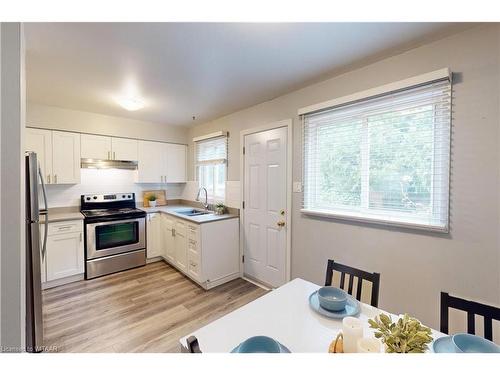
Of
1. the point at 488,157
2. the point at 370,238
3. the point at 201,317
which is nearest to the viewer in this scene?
the point at 488,157

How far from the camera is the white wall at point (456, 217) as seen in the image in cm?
136

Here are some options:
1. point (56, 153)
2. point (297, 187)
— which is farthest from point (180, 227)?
point (56, 153)

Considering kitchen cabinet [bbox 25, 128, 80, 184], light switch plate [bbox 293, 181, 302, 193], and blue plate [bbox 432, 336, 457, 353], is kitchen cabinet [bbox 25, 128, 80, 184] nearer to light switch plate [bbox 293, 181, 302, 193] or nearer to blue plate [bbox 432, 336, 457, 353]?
light switch plate [bbox 293, 181, 302, 193]

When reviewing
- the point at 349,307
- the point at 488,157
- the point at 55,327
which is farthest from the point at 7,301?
the point at 488,157

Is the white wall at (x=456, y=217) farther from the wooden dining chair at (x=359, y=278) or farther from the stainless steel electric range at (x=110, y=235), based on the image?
the stainless steel electric range at (x=110, y=235)

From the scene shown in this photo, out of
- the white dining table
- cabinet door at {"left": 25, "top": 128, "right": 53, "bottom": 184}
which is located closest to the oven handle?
cabinet door at {"left": 25, "top": 128, "right": 53, "bottom": 184}

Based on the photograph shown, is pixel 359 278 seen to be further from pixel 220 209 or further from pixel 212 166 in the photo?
pixel 212 166

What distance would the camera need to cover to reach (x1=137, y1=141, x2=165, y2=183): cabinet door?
3.76 m

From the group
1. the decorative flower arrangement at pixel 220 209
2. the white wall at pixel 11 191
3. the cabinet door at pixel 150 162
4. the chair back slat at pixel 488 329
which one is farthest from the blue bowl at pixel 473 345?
the cabinet door at pixel 150 162

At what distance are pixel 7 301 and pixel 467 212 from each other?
2822 millimetres

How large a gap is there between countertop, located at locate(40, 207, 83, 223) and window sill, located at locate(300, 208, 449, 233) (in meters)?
2.98

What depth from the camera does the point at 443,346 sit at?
2.75 feet

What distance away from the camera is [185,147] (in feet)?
14.2
